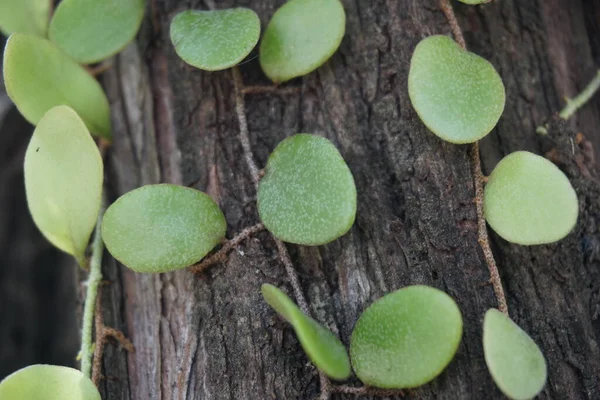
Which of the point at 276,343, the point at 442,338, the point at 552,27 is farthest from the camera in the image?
the point at 552,27

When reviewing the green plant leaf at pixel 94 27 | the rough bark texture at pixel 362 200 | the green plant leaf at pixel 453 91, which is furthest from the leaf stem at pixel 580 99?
the green plant leaf at pixel 94 27

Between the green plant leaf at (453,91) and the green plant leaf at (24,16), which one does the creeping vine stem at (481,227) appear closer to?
the green plant leaf at (453,91)

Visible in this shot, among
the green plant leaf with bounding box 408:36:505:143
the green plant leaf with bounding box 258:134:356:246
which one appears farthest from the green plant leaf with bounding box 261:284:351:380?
the green plant leaf with bounding box 408:36:505:143

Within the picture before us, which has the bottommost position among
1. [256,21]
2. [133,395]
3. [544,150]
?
[133,395]

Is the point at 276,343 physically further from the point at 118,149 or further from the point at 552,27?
the point at 552,27

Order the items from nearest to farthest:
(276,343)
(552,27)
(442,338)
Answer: (442,338) < (276,343) < (552,27)

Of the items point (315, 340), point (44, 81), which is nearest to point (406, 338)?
point (315, 340)

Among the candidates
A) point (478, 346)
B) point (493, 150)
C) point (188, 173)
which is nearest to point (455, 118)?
point (493, 150)
